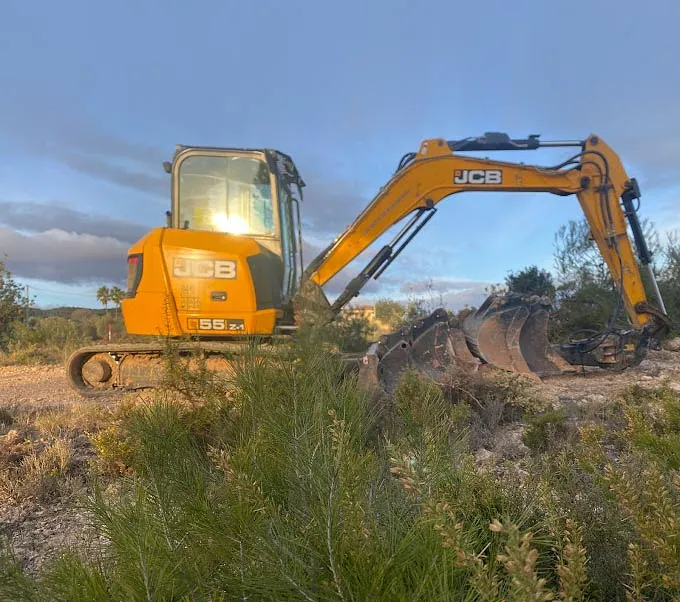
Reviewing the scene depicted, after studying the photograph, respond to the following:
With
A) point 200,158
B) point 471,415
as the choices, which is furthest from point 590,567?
point 200,158

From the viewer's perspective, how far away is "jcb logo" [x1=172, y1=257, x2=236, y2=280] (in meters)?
6.74

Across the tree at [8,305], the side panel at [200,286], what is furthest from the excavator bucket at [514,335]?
the tree at [8,305]

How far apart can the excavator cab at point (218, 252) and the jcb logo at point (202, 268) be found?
14mm

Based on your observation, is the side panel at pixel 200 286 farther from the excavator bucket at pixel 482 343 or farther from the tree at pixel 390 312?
the tree at pixel 390 312

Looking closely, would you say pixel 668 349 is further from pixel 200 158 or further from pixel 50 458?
pixel 50 458

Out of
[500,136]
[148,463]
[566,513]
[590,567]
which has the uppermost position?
[500,136]

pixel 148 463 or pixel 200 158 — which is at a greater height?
pixel 200 158

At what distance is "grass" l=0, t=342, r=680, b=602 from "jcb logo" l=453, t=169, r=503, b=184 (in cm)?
577

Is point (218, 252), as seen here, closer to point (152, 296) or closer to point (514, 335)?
point (152, 296)

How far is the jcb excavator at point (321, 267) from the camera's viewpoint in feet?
22.3

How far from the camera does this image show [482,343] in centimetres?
740

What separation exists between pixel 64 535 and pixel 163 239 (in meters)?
4.64

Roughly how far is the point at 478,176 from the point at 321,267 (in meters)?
3.03

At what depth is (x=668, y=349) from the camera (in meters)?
12.0
